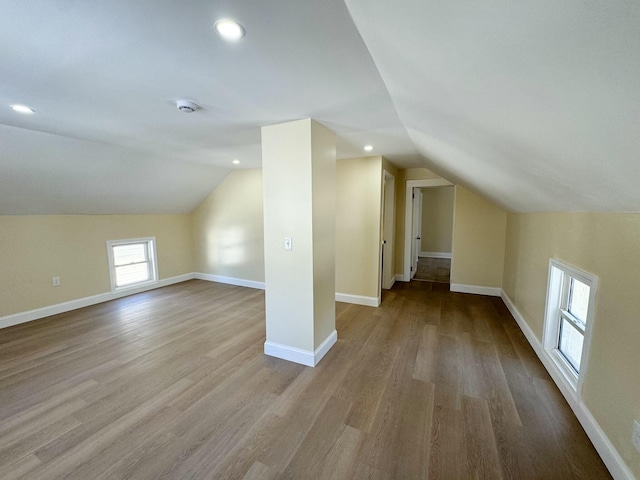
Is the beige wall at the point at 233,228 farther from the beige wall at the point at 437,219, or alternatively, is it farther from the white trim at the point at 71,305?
the beige wall at the point at 437,219

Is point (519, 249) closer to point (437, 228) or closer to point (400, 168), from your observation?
point (400, 168)

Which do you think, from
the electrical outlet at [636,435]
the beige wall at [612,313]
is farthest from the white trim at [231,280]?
the electrical outlet at [636,435]

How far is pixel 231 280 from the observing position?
17.6 ft

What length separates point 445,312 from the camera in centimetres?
378

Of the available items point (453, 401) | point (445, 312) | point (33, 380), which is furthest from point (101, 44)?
point (445, 312)

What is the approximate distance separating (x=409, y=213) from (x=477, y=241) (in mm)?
1281

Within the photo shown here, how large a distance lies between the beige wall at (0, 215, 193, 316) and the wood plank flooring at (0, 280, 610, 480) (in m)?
0.48

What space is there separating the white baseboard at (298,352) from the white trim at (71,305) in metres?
3.44

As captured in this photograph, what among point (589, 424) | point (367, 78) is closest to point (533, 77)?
point (367, 78)

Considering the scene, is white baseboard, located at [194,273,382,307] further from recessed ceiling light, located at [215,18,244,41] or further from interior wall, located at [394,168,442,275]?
recessed ceiling light, located at [215,18,244,41]

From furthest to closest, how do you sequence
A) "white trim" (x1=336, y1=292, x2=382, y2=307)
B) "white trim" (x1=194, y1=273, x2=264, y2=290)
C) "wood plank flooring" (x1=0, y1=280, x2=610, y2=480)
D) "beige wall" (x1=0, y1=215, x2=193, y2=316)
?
"white trim" (x1=194, y1=273, x2=264, y2=290), "white trim" (x1=336, y1=292, x2=382, y2=307), "beige wall" (x1=0, y1=215, x2=193, y2=316), "wood plank flooring" (x1=0, y1=280, x2=610, y2=480)

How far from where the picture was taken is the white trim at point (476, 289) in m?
4.50

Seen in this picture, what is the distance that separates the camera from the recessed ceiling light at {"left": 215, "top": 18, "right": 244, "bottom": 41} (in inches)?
43.1

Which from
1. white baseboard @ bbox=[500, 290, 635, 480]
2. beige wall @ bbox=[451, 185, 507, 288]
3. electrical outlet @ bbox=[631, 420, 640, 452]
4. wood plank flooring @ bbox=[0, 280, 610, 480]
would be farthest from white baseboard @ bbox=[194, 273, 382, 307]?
electrical outlet @ bbox=[631, 420, 640, 452]
